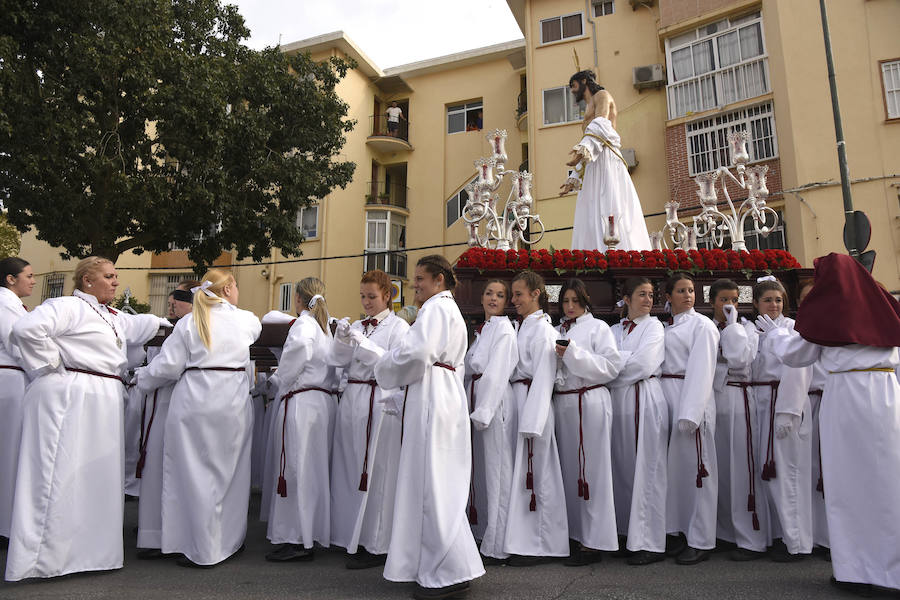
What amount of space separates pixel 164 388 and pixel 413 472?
98.6 inches

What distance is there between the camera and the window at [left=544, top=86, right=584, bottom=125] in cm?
2116

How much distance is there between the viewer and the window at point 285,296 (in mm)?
23969

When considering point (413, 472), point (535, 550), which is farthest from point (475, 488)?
point (413, 472)

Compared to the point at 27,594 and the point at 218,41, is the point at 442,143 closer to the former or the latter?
the point at 218,41

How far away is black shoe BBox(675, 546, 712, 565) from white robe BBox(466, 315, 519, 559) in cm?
130

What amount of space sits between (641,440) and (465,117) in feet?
70.3

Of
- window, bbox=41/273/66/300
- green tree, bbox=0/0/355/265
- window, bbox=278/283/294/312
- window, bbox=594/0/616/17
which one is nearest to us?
green tree, bbox=0/0/355/265

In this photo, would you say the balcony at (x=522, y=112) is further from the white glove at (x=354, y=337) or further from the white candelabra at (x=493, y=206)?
the white glove at (x=354, y=337)

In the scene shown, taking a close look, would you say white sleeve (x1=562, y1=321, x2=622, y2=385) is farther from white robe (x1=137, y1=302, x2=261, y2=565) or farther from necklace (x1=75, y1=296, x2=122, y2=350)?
necklace (x1=75, y1=296, x2=122, y2=350)

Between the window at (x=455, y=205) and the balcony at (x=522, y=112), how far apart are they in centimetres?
314

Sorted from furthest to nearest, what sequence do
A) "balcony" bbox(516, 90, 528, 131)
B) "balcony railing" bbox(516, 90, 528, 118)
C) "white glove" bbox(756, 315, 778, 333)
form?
1. "balcony railing" bbox(516, 90, 528, 118)
2. "balcony" bbox(516, 90, 528, 131)
3. "white glove" bbox(756, 315, 778, 333)

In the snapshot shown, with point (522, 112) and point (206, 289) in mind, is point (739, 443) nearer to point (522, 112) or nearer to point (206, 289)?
point (206, 289)

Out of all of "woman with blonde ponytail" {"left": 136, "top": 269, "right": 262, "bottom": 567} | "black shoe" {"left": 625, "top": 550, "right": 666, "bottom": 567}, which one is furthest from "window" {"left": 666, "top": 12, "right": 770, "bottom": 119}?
"woman with blonde ponytail" {"left": 136, "top": 269, "right": 262, "bottom": 567}

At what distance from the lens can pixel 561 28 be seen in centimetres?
2195
